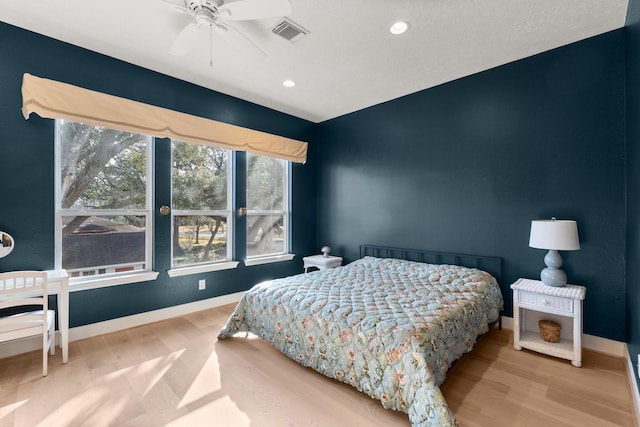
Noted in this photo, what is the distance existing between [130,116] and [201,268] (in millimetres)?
1835

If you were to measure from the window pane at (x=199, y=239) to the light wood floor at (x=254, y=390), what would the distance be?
3.64 ft

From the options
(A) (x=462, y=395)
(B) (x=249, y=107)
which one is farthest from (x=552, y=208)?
(B) (x=249, y=107)

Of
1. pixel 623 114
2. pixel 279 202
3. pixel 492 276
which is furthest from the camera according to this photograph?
pixel 279 202

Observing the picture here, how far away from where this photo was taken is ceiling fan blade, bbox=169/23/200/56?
6.81 ft

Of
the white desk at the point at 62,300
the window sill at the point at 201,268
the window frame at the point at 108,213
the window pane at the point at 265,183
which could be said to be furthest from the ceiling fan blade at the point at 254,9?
the window sill at the point at 201,268

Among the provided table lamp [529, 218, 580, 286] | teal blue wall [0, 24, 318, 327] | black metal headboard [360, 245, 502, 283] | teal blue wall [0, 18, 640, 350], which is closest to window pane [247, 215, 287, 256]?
teal blue wall [0, 18, 640, 350]

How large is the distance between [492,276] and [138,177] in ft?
12.9

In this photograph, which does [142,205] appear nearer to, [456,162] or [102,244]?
[102,244]

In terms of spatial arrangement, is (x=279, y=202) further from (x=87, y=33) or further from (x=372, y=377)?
(x=372, y=377)

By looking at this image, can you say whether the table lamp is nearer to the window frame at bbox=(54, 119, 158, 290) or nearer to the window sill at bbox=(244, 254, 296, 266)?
the window sill at bbox=(244, 254, 296, 266)

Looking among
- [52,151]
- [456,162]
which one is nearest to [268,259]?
[52,151]

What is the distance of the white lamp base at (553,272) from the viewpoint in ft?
8.16

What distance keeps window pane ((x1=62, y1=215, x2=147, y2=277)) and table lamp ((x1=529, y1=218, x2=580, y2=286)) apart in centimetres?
389

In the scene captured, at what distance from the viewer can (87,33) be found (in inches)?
97.8
